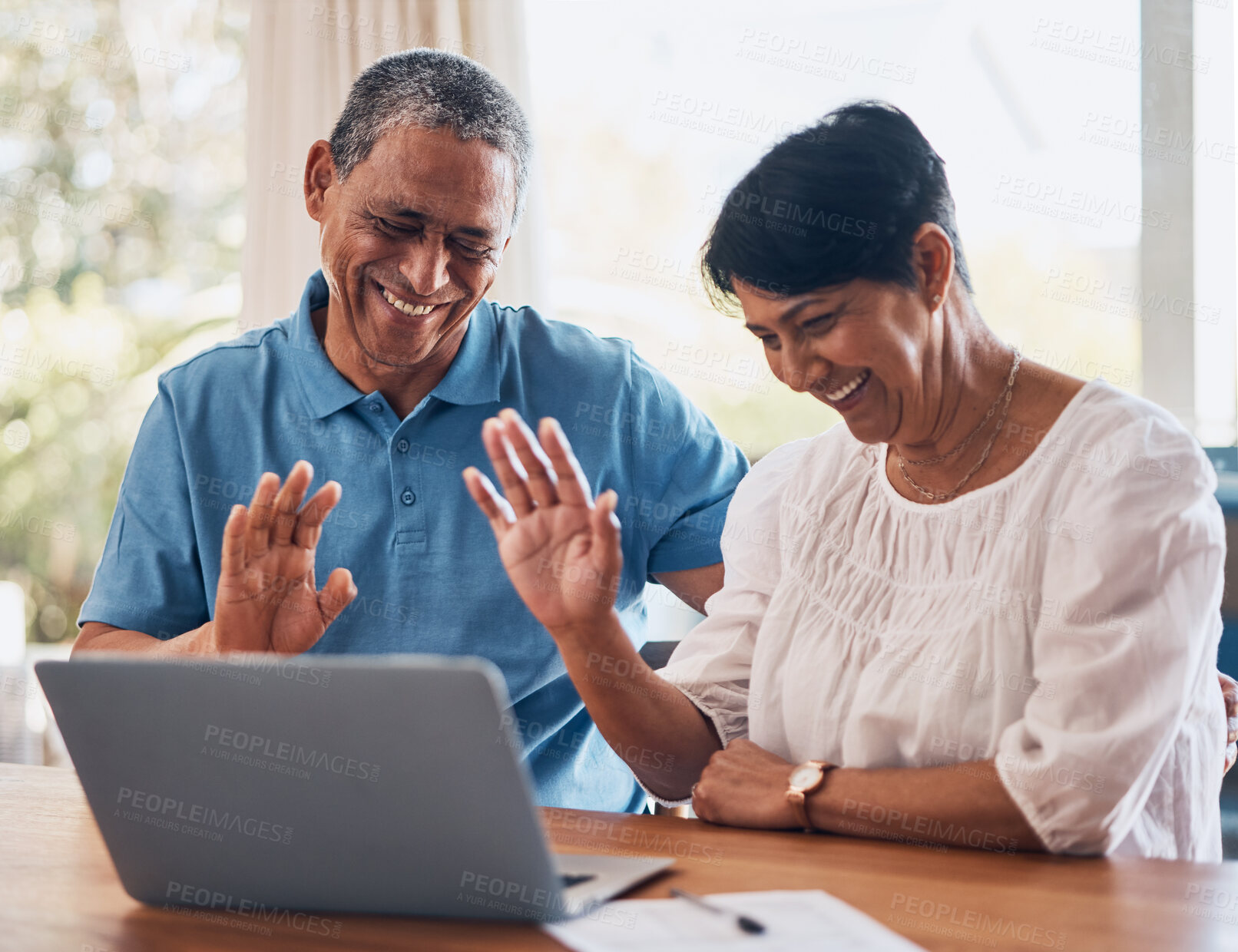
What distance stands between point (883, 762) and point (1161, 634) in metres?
0.30

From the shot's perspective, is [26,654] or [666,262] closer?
[666,262]

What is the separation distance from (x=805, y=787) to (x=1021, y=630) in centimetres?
27

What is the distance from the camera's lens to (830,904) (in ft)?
2.67

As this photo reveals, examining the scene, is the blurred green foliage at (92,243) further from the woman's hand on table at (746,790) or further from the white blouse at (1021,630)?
the woman's hand on table at (746,790)

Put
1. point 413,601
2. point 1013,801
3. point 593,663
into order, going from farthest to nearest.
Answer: point 413,601 < point 593,663 < point 1013,801

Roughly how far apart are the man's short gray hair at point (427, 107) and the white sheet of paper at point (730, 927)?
113cm

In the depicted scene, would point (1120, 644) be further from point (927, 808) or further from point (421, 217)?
point (421, 217)

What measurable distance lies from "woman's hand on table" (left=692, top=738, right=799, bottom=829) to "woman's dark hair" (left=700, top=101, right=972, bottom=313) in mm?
490

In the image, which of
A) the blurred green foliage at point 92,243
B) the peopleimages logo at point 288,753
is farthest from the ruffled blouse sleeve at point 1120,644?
the blurred green foliage at point 92,243

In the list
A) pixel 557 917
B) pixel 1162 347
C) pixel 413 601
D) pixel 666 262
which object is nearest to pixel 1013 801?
pixel 557 917

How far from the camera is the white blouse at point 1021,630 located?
1.01m

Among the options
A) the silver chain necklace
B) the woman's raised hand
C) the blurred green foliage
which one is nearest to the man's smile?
the woman's raised hand

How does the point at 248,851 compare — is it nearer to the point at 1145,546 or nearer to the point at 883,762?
the point at 883,762

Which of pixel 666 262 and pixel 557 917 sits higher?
pixel 666 262
